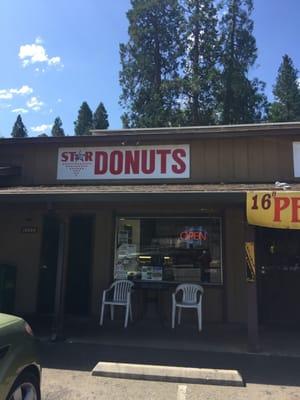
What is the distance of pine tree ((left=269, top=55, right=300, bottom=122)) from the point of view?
3464cm

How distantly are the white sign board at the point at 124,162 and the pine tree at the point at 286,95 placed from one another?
83.2 ft

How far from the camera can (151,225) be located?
10.2 m

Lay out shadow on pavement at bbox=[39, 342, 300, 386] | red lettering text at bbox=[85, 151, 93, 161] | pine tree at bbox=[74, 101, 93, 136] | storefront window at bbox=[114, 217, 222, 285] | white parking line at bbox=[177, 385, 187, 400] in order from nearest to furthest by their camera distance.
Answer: white parking line at bbox=[177, 385, 187, 400]
shadow on pavement at bbox=[39, 342, 300, 386]
storefront window at bbox=[114, 217, 222, 285]
red lettering text at bbox=[85, 151, 93, 161]
pine tree at bbox=[74, 101, 93, 136]

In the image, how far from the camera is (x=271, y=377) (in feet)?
20.4

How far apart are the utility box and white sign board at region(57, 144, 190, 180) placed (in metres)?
2.34

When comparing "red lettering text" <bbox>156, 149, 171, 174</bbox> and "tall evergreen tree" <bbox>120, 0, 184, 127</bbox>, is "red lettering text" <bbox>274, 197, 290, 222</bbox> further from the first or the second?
"tall evergreen tree" <bbox>120, 0, 184, 127</bbox>

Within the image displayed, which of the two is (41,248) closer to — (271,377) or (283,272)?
(283,272)

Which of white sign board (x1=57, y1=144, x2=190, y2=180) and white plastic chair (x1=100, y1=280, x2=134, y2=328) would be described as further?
white sign board (x1=57, y1=144, x2=190, y2=180)

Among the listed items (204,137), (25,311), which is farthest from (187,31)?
(25,311)

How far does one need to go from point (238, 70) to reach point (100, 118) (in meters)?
22.5

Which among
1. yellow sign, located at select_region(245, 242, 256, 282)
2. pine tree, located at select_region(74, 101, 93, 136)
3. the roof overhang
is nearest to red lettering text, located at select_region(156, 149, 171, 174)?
→ the roof overhang

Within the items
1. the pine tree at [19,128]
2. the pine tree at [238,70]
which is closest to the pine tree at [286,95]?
the pine tree at [238,70]

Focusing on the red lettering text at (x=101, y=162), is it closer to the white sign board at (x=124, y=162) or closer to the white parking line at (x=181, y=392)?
the white sign board at (x=124, y=162)

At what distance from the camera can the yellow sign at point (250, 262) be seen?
294 inches
